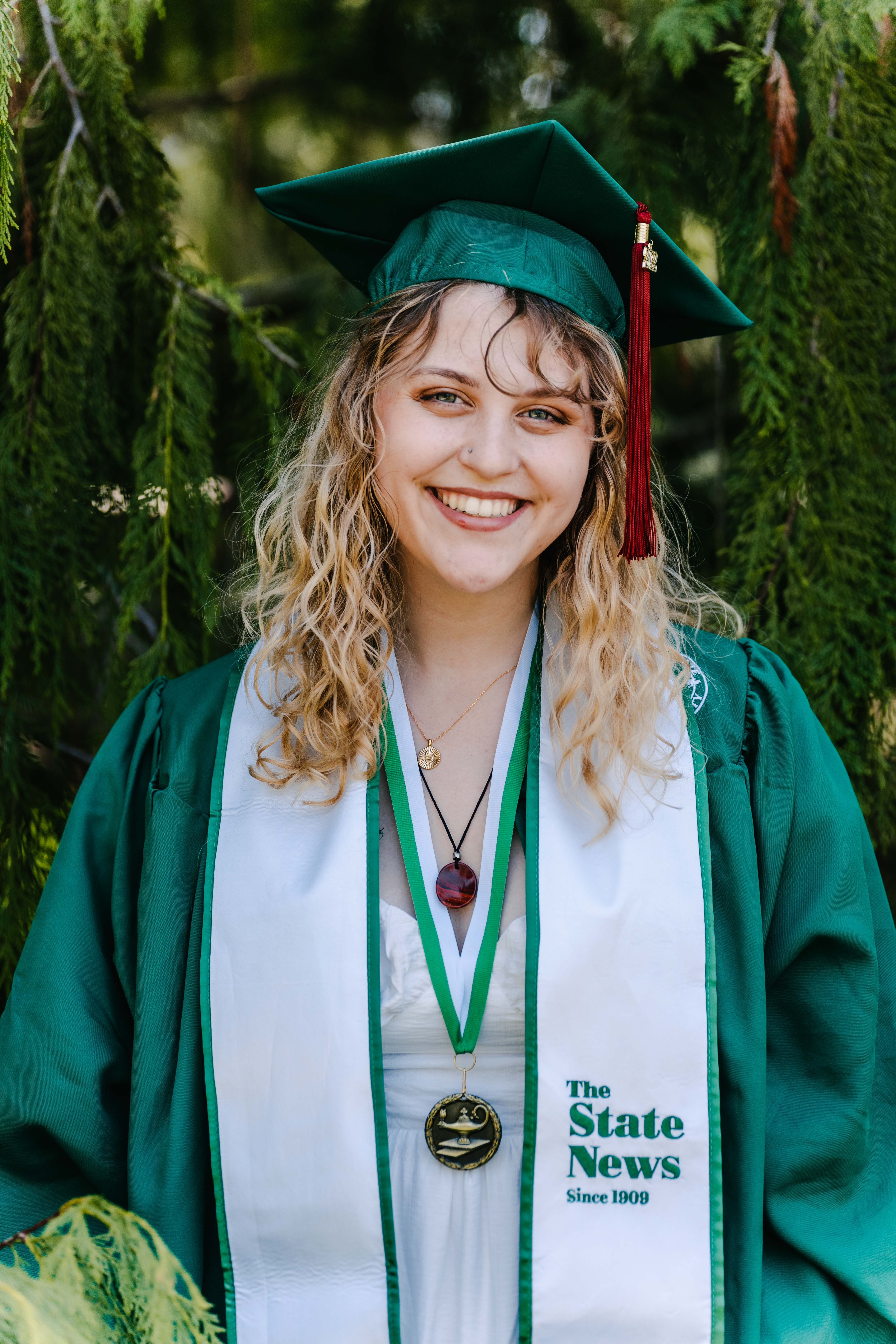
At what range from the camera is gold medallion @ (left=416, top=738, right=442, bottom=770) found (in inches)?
71.6

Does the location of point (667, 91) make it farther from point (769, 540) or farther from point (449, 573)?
point (449, 573)

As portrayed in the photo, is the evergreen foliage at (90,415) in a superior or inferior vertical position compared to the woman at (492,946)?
superior

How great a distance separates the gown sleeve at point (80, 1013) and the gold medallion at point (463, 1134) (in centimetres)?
46

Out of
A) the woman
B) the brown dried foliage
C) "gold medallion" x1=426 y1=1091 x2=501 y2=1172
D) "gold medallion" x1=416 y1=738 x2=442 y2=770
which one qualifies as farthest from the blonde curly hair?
the brown dried foliage

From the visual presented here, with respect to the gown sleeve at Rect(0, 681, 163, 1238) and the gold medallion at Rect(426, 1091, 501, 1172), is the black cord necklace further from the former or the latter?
the gown sleeve at Rect(0, 681, 163, 1238)

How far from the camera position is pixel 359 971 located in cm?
158

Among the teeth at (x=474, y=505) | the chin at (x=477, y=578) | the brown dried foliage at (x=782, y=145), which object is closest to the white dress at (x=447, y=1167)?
the chin at (x=477, y=578)

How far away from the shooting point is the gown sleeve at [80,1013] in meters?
1.63

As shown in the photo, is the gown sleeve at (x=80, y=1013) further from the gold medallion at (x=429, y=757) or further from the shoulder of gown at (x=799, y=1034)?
the shoulder of gown at (x=799, y=1034)

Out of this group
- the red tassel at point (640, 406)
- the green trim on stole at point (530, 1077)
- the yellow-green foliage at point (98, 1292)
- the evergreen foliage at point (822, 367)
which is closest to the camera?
the yellow-green foliage at point (98, 1292)

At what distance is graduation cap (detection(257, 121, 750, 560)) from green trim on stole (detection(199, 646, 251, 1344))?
28.7 inches

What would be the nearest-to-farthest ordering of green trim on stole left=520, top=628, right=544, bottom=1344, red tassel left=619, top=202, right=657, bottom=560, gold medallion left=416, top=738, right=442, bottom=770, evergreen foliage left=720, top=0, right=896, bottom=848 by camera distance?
green trim on stole left=520, top=628, right=544, bottom=1344, red tassel left=619, top=202, right=657, bottom=560, gold medallion left=416, top=738, right=442, bottom=770, evergreen foliage left=720, top=0, right=896, bottom=848

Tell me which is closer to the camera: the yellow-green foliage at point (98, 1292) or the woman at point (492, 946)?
the yellow-green foliage at point (98, 1292)

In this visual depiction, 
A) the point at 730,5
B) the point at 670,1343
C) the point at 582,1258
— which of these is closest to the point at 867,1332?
the point at 670,1343
